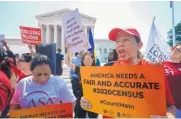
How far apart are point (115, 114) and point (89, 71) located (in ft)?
1.35

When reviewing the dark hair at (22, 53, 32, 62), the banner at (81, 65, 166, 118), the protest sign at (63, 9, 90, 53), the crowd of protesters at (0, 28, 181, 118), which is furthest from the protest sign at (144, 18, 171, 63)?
the banner at (81, 65, 166, 118)

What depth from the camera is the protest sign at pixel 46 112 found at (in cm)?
190

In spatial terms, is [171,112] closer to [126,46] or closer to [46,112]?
[126,46]

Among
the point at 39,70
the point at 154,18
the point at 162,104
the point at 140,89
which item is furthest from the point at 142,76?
the point at 154,18

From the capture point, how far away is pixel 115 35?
6.95 feet

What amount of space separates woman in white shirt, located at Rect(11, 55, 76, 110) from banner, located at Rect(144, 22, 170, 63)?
3.39m

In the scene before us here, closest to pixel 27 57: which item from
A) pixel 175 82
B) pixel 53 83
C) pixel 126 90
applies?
pixel 53 83

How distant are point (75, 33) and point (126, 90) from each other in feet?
7.51

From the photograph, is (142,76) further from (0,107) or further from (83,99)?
(0,107)

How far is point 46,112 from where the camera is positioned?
76.6 inches

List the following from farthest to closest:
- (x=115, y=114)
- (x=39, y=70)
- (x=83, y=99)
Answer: (x=39, y=70), (x=83, y=99), (x=115, y=114)

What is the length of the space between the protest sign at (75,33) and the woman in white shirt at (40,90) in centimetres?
152

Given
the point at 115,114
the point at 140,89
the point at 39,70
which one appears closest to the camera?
the point at 140,89

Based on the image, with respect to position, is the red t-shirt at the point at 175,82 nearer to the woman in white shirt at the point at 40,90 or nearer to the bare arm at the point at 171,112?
the bare arm at the point at 171,112
